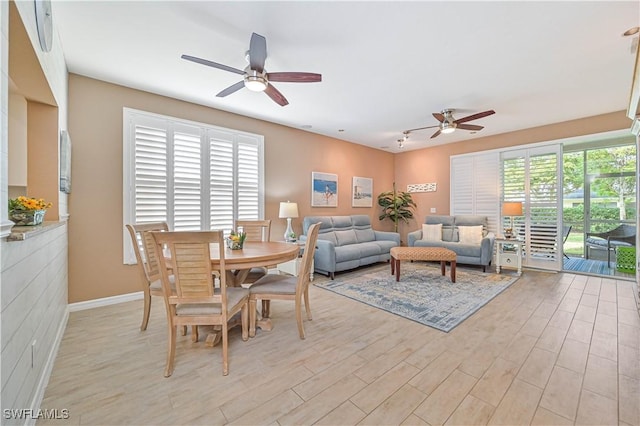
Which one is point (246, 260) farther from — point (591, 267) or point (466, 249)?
point (591, 267)

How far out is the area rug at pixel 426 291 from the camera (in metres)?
2.91

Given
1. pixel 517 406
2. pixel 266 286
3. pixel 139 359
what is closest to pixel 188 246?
pixel 266 286

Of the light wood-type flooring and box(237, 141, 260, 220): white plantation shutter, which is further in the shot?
box(237, 141, 260, 220): white plantation shutter

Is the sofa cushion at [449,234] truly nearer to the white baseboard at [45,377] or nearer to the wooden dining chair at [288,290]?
the wooden dining chair at [288,290]

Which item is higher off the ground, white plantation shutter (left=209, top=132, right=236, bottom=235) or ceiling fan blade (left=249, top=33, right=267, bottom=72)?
ceiling fan blade (left=249, top=33, right=267, bottom=72)

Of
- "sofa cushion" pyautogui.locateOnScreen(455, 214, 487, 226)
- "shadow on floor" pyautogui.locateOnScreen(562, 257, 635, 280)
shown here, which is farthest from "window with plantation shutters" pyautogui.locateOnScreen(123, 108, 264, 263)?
"shadow on floor" pyautogui.locateOnScreen(562, 257, 635, 280)

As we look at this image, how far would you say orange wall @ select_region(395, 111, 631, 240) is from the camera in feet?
14.6

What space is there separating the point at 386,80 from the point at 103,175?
144 inches

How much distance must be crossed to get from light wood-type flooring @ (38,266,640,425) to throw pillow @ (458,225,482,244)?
2.26 metres

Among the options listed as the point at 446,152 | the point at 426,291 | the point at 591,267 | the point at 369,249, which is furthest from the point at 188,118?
the point at 591,267

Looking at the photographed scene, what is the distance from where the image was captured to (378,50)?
2.64m

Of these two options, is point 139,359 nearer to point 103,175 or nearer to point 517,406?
point 103,175

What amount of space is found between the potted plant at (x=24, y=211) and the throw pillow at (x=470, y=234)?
5848mm

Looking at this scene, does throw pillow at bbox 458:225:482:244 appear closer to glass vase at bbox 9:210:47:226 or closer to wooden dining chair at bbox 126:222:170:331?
wooden dining chair at bbox 126:222:170:331
